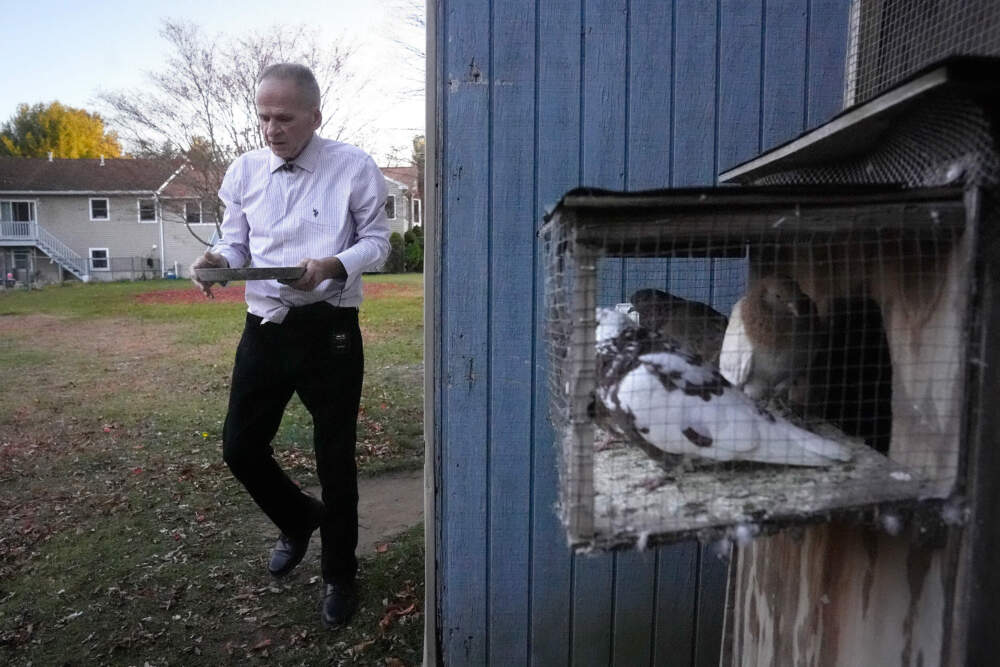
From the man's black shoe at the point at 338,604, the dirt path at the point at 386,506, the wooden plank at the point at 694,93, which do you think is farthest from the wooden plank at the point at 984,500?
the dirt path at the point at 386,506

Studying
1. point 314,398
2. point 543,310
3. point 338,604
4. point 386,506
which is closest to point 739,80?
point 543,310

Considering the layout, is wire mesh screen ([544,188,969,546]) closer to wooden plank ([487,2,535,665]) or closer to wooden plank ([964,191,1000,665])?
wooden plank ([964,191,1000,665])

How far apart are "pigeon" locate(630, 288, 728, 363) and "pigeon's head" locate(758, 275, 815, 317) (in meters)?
0.21

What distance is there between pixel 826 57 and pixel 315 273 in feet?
5.78

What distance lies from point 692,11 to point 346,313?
1.58 m

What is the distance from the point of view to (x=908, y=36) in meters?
1.69

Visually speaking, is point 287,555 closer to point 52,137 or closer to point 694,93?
point 694,93

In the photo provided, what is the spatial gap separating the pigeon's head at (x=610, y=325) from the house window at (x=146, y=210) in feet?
99.7

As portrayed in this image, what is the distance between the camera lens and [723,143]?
2.38 m

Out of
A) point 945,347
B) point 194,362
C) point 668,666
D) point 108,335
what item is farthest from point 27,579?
point 108,335

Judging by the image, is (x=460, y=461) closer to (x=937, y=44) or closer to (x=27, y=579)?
(x=937, y=44)

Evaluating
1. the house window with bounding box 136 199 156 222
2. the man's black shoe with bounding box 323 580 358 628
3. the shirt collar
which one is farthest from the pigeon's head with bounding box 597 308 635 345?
the house window with bounding box 136 199 156 222

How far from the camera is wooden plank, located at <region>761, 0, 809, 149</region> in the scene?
7.63 feet

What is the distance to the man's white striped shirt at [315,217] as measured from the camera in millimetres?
2756
